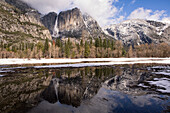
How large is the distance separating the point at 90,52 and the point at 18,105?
3388 inches

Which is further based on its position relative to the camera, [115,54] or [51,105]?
[115,54]

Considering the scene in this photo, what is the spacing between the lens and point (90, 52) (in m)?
91.5

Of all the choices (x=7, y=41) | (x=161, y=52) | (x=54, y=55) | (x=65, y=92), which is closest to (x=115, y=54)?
(x=161, y=52)

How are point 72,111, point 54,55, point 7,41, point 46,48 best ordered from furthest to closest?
point 7,41 → point 46,48 → point 54,55 → point 72,111

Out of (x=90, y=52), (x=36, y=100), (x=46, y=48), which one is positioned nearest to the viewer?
(x=36, y=100)

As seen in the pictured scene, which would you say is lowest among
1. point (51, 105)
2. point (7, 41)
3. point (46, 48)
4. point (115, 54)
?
point (51, 105)

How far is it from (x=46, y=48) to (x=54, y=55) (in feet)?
59.7

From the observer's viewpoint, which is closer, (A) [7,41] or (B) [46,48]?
(B) [46,48]

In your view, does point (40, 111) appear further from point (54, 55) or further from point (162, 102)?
point (54, 55)

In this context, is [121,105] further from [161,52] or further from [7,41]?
[7,41]

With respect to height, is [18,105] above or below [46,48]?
below

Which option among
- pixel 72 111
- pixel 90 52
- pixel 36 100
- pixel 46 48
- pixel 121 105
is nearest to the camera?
pixel 72 111

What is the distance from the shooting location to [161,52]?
103 m

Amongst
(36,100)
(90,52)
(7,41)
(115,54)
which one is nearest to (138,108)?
(36,100)
